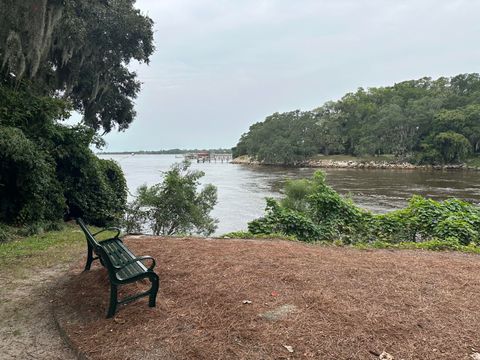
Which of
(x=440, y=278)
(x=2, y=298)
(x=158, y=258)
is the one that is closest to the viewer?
(x=2, y=298)

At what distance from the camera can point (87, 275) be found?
436cm

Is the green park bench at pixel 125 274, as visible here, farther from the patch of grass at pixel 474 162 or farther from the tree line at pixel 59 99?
the patch of grass at pixel 474 162

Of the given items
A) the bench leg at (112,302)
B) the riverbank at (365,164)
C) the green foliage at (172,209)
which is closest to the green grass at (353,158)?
the riverbank at (365,164)

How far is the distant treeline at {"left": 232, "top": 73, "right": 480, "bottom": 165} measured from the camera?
55000 mm

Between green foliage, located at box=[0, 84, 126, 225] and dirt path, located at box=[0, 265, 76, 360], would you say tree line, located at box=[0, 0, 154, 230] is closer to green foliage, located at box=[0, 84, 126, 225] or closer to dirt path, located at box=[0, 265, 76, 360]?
green foliage, located at box=[0, 84, 126, 225]

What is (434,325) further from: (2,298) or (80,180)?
(80,180)

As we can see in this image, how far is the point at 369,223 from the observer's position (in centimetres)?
870

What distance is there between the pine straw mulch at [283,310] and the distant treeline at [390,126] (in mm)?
57565

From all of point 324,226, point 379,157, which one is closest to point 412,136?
point 379,157

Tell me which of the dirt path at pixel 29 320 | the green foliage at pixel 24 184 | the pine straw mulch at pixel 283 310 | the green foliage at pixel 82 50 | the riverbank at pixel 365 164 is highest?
the green foliage at pixel 82 50

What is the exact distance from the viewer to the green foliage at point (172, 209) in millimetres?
11577

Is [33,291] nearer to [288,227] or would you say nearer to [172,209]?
[288,227]

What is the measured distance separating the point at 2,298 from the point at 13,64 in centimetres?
912

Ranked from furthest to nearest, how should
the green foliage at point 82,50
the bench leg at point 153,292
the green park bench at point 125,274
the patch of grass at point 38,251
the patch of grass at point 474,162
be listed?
1. the patch of grass at point 474,162
2. the green foliage at point 82,50
3. the patch of grass at point 38,251
4. the bench leg at point 153,292
5. the green park bench at point 125,274
